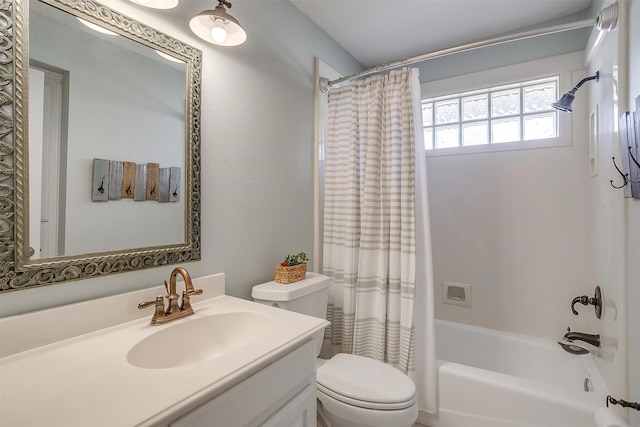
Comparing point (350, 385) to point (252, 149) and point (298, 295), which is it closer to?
point (298, 295)

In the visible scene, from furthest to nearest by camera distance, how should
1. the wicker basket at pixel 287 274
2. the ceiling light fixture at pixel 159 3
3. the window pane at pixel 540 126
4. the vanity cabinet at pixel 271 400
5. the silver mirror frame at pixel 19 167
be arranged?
the window pane at pixel 540 126 → the wicker basket at pixel 287 274 → the ceiling light fixture at pixel 159 3 → the silver mirror frame at pixel 19 167 → the vanity cabinet at pixel 271 400

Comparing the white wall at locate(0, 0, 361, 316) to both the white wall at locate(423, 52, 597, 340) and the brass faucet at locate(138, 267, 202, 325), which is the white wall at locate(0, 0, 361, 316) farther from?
the white wall at locate(423, 52, 597, 340)

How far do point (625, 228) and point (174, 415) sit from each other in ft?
5.26

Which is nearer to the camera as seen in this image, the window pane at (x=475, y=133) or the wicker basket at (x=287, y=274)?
the wicker basket at (x=287, y=274)

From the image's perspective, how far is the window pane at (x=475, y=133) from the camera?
2.24 meters

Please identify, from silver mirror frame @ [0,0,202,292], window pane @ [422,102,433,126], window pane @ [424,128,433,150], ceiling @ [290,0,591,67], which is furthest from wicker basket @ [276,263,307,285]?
window pane @ [422,102,433,126]

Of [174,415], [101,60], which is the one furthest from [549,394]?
[101,60]

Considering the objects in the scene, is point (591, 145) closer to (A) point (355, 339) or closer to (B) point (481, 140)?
(B) point (481, 140)

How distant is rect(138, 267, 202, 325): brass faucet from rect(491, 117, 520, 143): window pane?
2.27 meters

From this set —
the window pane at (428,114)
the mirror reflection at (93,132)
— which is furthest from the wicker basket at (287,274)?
the window pane at (428,114)

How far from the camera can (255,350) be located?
80 cm

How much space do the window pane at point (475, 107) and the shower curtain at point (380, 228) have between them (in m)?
0.95

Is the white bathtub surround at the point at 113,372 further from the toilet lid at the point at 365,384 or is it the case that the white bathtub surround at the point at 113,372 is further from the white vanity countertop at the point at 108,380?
the toilet lid at the point at 365,384

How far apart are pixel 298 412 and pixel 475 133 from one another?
225cm
